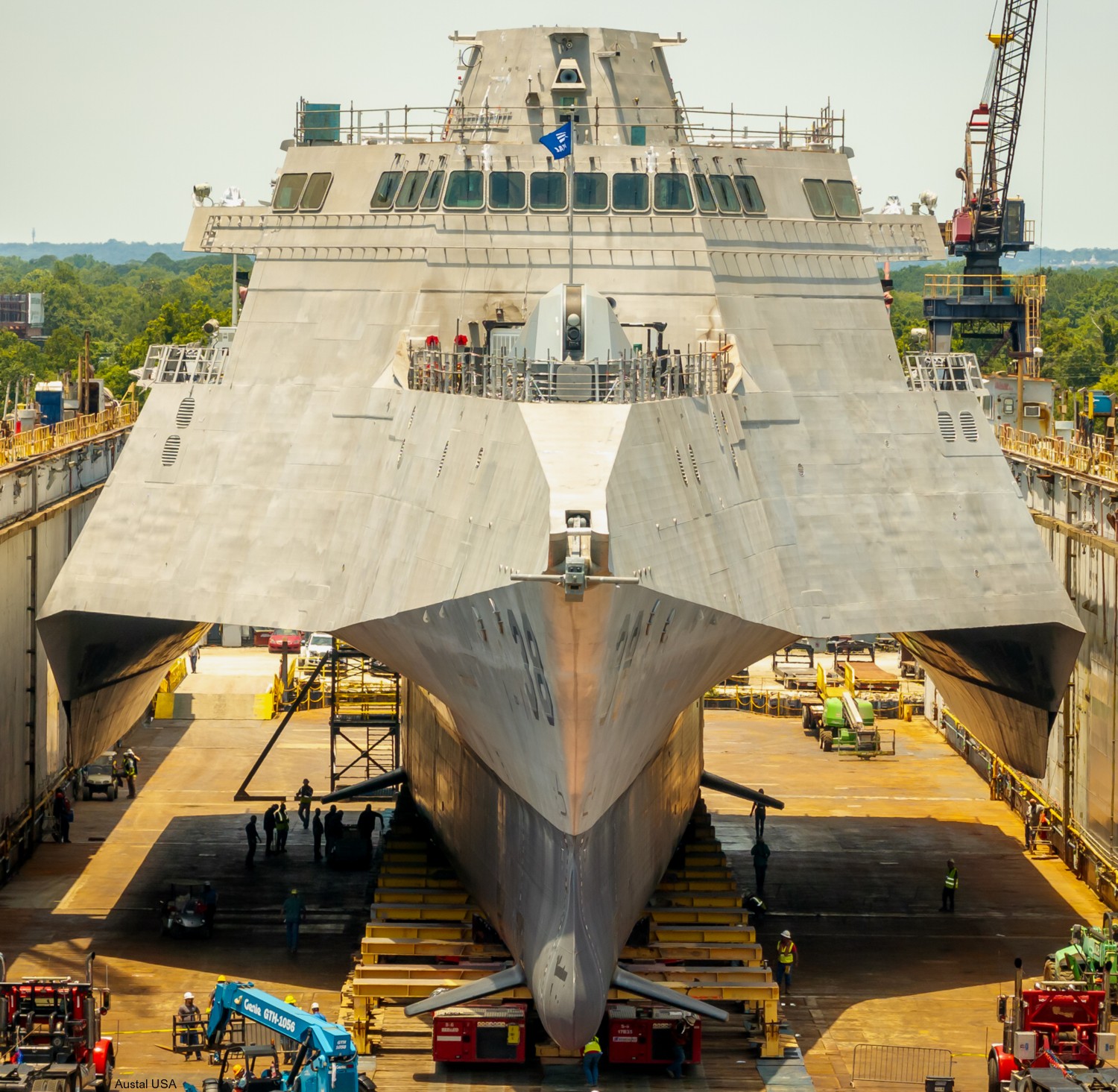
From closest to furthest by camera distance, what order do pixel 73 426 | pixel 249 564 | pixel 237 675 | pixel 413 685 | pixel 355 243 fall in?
pixel 249 564 → pixel 355 243 → pixel 413 685 → pixel 73 426 → pixel 237 675

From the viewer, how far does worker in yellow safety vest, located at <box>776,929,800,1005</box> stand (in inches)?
1150

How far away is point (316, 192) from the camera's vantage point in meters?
33.2

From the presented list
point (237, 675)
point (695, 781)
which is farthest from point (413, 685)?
point (237, 675)

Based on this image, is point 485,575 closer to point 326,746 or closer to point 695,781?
point 695,781

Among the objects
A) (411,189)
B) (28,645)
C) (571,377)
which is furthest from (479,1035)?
(28,645)

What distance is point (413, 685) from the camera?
34.9m

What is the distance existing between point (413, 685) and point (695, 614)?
11.5 m

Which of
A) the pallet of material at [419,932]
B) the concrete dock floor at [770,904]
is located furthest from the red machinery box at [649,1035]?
the pallet of material at [419,932]

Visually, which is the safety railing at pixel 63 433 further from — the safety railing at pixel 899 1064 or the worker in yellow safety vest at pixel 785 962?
the safety railing at pixel 899 1064

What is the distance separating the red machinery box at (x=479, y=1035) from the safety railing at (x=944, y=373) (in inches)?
509

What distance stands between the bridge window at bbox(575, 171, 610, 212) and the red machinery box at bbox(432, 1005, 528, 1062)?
13.5m

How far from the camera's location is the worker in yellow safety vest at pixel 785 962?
29.2 m

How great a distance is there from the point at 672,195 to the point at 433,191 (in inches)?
159

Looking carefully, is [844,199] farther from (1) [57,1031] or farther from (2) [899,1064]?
(1) [57,1031]
